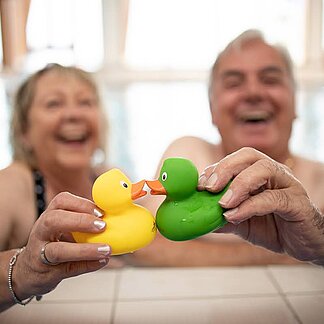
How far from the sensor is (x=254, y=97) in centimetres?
81

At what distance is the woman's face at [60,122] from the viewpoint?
2.89ft

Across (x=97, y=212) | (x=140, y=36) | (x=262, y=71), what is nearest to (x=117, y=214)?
(x=97, y=212)

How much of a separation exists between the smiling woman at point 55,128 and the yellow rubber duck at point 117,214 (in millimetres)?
379

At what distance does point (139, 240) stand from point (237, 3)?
11.9 ft

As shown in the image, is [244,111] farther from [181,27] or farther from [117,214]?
[181,27]

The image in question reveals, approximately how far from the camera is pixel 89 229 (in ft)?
1.29

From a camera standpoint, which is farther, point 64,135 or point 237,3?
point 237,3

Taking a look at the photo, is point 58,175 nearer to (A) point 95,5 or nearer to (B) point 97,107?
(B) point 97,107

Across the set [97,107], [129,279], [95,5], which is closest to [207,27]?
[95,5]

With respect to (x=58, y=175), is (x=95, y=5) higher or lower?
higher

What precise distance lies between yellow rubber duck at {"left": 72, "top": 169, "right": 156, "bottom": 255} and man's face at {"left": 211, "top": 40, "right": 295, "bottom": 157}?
355mm

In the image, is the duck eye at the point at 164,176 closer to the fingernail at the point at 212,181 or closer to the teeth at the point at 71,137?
the fingernail at the point at 212,181

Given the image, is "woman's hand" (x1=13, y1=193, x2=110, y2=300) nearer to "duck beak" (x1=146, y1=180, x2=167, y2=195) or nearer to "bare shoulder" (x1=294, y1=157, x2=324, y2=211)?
"duck beak" (x1=146, y1=180, x2=167, y2=195)

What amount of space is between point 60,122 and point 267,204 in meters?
0.54
